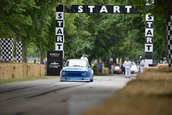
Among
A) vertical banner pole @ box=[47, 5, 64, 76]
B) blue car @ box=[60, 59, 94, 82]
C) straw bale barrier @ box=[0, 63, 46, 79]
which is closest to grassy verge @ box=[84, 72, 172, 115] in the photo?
blue car @ box=[60, 59, 94, 82]

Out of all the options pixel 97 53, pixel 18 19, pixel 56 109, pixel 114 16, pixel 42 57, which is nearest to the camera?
pixel 56 109

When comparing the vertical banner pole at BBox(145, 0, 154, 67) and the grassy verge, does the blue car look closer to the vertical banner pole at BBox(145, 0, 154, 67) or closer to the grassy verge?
the vertical banner pole at BBox(145, 0, 154, 67)

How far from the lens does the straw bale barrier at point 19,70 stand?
1230 inches

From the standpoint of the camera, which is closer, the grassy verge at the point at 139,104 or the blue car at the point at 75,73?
the grassy verge at the point at 139,104

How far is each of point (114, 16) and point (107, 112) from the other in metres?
45.6

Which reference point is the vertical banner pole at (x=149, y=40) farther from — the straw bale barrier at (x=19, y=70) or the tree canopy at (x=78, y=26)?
the straw bale barrier at (x=19, y=70)

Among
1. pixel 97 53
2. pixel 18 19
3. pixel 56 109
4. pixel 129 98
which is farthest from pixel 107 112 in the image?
pixel 97 53

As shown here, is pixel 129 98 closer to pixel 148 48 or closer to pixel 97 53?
pixel 148 48

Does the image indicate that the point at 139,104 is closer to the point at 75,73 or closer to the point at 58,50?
the point at 75,73

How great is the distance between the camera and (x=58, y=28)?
1553 inches

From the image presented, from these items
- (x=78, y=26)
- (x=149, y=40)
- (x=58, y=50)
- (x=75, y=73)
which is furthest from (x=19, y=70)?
(x=78, y=26)

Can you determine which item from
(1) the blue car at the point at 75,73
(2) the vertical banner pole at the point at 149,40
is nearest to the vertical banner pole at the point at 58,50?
(2) the vertical banner pole at the point at 149,40

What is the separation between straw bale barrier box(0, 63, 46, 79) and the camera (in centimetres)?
3123

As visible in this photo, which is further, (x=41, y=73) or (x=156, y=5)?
(x=41, y=73)
